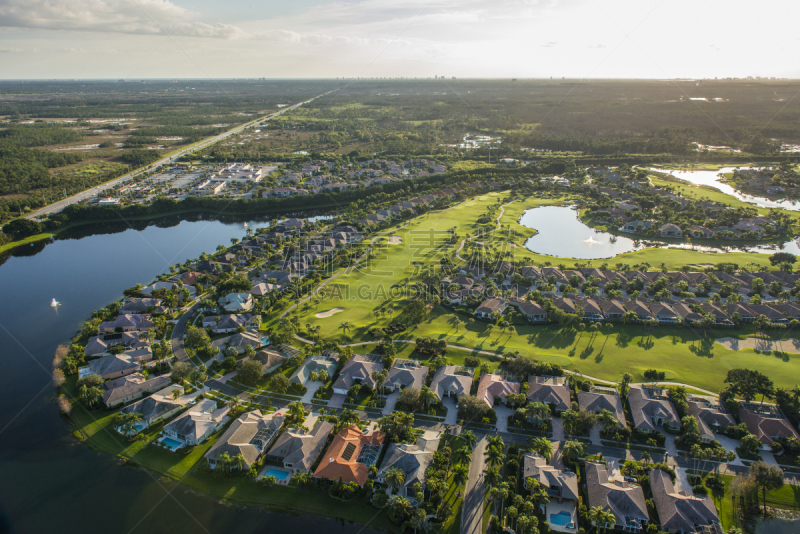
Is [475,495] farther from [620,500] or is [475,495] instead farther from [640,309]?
[640,309]

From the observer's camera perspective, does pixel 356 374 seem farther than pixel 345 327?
No

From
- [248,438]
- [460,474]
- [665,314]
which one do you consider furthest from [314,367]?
[665,314]

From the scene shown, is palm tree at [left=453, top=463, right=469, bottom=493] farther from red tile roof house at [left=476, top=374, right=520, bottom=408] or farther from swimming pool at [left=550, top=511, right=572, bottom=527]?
red tile roof house at [left=476, top=374, right=520, bottom=408]

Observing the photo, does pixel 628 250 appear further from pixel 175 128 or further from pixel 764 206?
pixel 175 128

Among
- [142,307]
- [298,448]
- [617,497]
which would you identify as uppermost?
[142,307]

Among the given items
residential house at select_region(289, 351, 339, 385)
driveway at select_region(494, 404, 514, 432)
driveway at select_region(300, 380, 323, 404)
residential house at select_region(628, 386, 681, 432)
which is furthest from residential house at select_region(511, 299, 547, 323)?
driveway at select_region(300, 380, 323, 404)

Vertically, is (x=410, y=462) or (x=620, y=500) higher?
(x=410, y=462)
